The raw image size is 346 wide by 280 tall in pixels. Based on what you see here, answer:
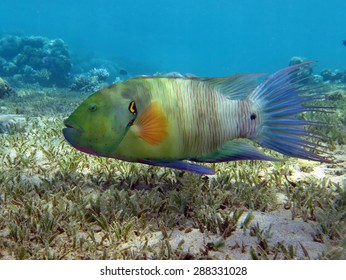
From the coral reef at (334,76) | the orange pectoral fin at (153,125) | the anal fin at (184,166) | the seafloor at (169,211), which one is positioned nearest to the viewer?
the orange pectoral fin at (153,125)

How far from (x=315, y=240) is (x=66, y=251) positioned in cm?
210

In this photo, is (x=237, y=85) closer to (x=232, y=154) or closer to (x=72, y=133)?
(x=232, y=154)

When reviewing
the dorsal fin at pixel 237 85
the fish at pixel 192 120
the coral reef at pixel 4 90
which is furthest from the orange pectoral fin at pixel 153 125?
the coral reef at pixel 4 90

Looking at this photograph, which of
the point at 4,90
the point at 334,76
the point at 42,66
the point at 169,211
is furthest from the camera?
the point at 334,76

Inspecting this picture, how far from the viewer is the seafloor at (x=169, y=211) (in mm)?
2674

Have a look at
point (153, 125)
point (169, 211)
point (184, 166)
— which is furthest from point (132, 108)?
point (169, 211)

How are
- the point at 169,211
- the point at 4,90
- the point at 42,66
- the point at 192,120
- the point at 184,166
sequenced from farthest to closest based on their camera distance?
the point at 42,66 → the point at 4,90 → the point at 169,211 → the point at 192,120 → the point at 184,166

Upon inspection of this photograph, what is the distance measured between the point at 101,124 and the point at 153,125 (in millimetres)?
378

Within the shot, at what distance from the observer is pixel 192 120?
2627mm

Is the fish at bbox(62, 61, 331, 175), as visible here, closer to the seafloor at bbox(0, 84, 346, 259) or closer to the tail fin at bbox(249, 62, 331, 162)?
the tail fin at bbox(249, 62, 331, 162)

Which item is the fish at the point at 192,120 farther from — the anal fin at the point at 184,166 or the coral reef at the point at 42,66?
the coral reef at the point at 42,66

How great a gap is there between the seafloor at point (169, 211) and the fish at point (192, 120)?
1.50 ft
